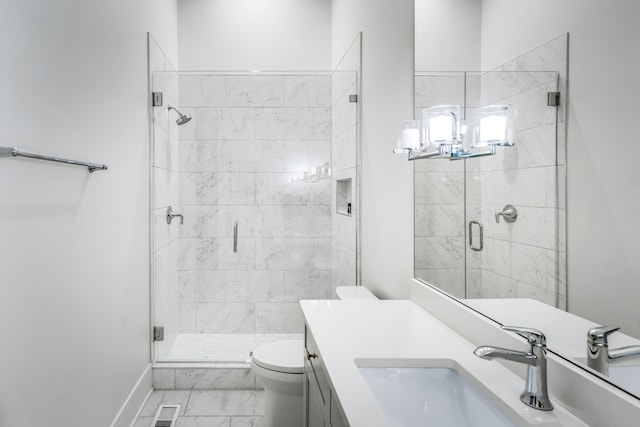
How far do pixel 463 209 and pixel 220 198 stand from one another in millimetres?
2336

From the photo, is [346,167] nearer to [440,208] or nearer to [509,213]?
[440,208]

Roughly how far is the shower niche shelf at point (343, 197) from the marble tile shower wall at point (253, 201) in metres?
0.16

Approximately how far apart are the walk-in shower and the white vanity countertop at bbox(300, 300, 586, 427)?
1604 millimetres

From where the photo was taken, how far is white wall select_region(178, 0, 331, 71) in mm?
3516

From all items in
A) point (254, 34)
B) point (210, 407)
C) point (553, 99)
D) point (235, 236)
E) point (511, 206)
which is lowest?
point (210, 407)

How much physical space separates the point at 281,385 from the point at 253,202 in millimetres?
1688

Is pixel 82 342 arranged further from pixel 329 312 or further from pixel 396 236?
pixel 396 236

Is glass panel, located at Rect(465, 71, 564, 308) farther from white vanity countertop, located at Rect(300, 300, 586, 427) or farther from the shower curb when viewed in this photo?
the shower curb

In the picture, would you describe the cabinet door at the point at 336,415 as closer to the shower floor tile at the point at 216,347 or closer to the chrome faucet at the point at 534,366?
the chrome faucet at the point at 534,366

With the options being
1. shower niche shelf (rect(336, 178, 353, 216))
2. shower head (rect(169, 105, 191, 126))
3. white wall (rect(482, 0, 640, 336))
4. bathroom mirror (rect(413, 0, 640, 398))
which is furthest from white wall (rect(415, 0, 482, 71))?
shower head (rect(169, 105, 191, 126))

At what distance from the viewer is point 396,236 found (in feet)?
6.93

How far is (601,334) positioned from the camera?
32.4 inches

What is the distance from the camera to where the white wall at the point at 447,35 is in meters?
1.39

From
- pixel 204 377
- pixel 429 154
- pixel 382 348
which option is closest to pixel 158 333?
pixel 204 377
